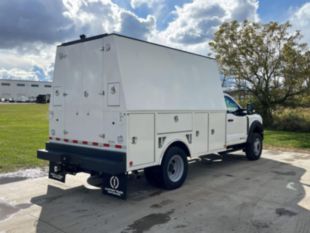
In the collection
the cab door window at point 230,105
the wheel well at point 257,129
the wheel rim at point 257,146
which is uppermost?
the cab door window at point 230,105

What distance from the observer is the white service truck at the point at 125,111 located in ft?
16.9

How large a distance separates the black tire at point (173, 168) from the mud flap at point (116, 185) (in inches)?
37.4

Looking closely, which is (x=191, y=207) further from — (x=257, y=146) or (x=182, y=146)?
(x=257, y=146)

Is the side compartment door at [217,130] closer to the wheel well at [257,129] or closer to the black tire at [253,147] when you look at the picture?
the black tire at [253,147]

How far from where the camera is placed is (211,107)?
23.8ft

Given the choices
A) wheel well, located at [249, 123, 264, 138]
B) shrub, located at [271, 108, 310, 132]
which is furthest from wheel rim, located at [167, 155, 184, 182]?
Result: shrub, located at [271, 108, 310, 132]

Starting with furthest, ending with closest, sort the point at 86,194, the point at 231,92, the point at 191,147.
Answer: the point at 231,92
the point at 191,147
the point at 86,194

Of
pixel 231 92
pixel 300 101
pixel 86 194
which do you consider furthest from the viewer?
pixel 231 92

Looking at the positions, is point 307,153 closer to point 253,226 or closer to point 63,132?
point 253,226

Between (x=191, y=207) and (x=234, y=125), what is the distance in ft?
12.4

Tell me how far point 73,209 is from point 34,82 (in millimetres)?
120556

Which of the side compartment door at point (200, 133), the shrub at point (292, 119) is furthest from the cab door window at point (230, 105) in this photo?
the shrub at point (292, 119)

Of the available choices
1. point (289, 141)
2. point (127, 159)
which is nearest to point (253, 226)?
point (127, 159)

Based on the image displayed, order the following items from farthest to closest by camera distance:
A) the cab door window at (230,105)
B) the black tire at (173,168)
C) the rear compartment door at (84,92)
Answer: the cab door window at (230,105)
the black tire at (173,168)
the rear compartment door at (84,92)
